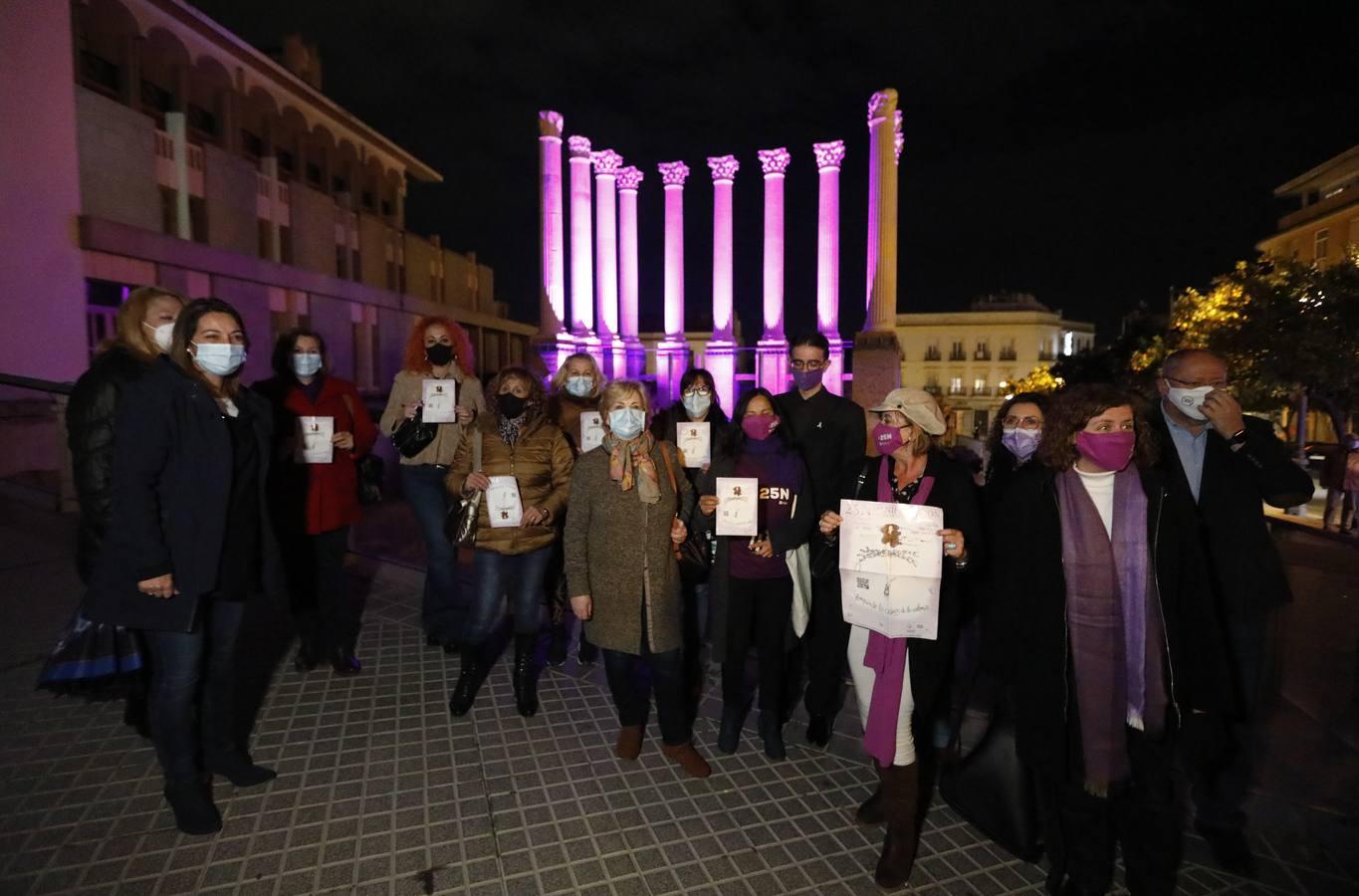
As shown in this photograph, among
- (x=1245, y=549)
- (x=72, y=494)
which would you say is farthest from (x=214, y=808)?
(x=72, y=494)

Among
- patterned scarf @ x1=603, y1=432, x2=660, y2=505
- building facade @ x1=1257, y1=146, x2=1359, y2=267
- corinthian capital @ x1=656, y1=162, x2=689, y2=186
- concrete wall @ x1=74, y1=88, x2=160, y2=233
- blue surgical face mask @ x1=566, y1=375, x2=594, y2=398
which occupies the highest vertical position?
corinthian capital @ x1=656, y1=162, x2=689, y2=186

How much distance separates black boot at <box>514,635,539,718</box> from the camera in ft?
15.2

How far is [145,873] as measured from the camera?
3.03 metres

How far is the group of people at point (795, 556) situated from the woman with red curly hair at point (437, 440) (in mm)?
481

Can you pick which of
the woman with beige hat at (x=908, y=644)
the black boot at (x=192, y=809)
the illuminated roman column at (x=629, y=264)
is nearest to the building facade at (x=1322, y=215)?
the illuminated roman column at (x=629, y=264)

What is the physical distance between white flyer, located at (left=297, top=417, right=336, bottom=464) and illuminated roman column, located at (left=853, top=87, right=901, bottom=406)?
32980 millimetres

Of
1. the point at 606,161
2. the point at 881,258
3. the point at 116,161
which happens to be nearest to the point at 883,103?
the point at 881,258

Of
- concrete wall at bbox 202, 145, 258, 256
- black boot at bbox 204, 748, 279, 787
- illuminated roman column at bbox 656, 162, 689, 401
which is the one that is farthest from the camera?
illuminated roman column at bbox 656, 162, 689, 401

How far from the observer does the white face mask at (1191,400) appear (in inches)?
133

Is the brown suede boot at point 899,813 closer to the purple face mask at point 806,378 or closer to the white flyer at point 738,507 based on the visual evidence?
the white flyer at point 738,507

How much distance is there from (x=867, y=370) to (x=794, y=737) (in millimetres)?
33938

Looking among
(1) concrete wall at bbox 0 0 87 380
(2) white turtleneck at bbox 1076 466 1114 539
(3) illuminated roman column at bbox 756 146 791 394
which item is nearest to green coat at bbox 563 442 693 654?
(2) white turtleneck at bbox 1076 466 1114 539

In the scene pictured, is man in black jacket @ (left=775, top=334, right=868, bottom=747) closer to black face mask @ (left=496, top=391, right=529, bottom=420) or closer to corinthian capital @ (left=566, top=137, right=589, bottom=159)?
black face mask @ (left=496, top=391, right=529, bottom=420)

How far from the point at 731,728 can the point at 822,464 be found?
183 cm
